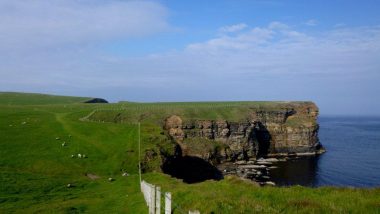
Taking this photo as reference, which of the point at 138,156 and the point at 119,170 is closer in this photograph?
the point at 119,170

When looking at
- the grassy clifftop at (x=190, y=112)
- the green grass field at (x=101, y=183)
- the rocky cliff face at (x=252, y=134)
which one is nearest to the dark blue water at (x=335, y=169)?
the rocky cliff face at (x=252, y=134)

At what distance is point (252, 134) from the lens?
128 m

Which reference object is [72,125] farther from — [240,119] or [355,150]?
[355,150]

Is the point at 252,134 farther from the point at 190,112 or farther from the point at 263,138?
the point at 190,112

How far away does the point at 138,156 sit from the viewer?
6731 cm

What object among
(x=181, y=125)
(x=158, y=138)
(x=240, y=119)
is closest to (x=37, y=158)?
(x=158, y=138)

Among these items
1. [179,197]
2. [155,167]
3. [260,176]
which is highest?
[179,197]

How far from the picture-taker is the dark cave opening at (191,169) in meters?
74.6

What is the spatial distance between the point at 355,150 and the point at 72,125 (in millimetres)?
99355

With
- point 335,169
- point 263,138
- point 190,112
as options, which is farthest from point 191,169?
point 263,138

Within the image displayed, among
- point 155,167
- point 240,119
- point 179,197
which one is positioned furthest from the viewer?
point 240,119

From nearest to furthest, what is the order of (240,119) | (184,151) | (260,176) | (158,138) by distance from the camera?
(158,138), (260,176), (184,151), (240,119)

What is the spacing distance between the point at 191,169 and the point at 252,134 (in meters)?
37.9

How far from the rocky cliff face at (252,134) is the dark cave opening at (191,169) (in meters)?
4.26
